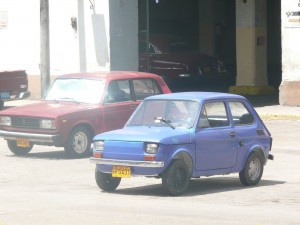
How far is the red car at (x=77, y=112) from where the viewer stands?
19.3m

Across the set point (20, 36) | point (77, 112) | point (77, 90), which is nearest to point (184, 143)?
point (77, 112)

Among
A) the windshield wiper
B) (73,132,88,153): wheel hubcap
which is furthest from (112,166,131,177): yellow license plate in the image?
(73,132,88,153): wheel hubcap

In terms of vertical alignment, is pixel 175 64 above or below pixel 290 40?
below

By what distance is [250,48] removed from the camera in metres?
33.8

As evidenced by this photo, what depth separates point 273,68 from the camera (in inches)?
1772

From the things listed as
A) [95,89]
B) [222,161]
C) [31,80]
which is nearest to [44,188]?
[222,161]

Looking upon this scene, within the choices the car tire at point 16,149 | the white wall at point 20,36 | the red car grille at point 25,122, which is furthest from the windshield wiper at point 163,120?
the white wall at point 20,36

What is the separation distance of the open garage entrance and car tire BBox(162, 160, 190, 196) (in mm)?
28076

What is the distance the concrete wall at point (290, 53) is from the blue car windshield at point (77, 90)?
10218 millimetres

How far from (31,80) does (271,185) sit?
1902 cm

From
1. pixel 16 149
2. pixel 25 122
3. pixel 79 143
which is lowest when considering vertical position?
pixel 16 149

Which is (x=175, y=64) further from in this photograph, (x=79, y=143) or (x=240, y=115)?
(x=240, y=115)

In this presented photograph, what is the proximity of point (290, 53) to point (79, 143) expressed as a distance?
11596 mm

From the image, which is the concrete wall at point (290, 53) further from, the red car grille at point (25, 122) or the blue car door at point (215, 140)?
the blue car door at point (215, 140)
